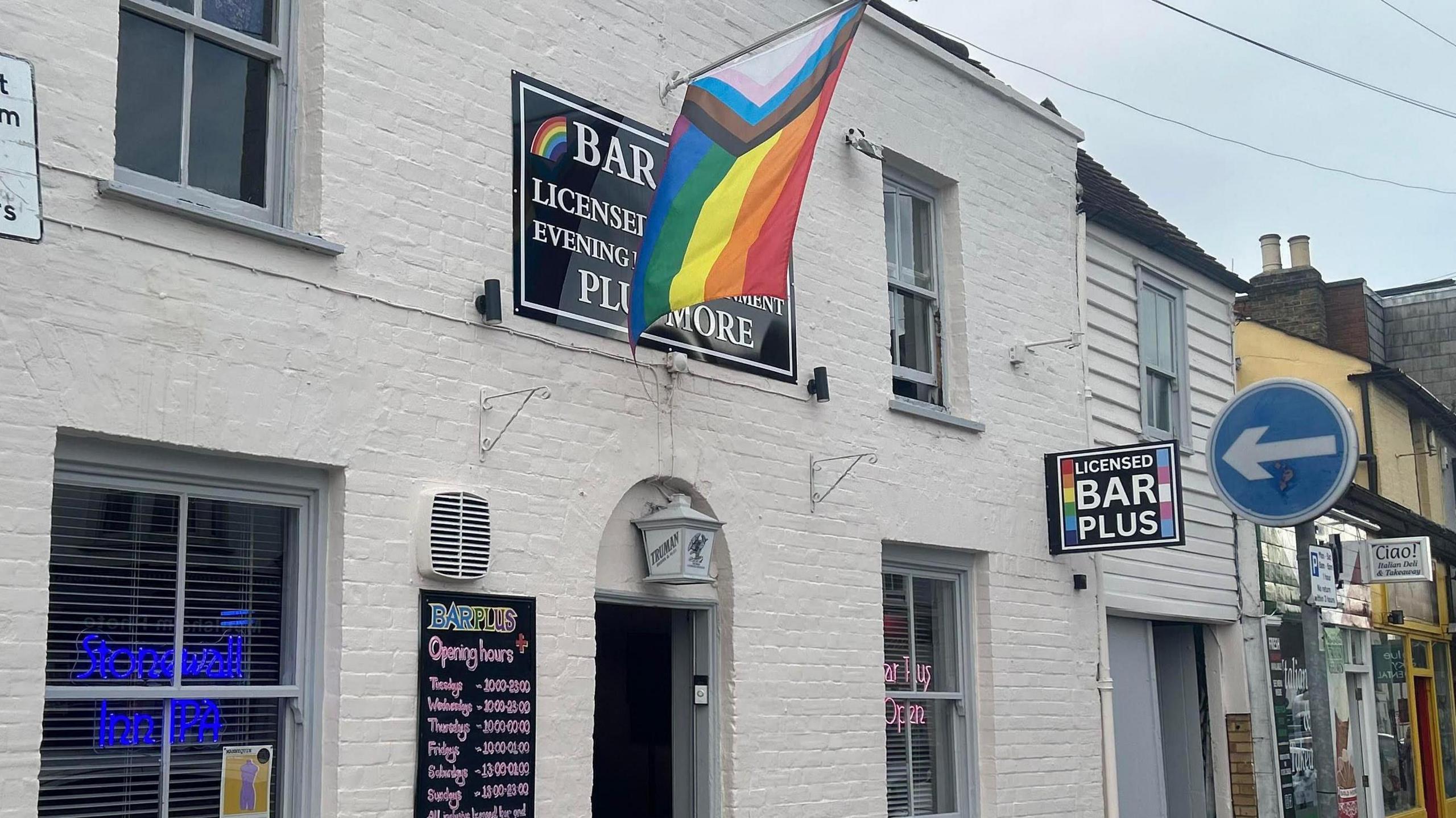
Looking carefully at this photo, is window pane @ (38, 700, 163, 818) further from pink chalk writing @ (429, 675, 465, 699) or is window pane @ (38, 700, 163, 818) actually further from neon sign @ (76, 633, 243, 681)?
pink chalk writing @ (429, 675, 465, 699)

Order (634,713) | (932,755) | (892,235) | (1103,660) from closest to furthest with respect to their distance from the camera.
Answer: (634,713) < (932,755) < (892,235) < (1103,660)

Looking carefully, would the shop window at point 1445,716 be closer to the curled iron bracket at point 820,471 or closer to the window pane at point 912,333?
the window pane at point 912,333

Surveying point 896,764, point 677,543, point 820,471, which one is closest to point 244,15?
point 677,543

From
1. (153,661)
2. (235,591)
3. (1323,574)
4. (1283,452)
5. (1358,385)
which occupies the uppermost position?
(1358,385)

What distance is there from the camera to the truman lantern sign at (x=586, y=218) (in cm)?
781

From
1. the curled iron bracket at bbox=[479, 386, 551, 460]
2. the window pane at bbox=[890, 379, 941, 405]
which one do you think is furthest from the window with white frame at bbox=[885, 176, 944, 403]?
the curled iron bracket at bbox=[479, 386, 551, 460]

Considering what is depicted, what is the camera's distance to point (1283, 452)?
6.48m

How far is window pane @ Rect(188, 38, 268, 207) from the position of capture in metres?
A: 6.58

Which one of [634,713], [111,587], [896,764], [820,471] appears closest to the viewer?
[111,587]

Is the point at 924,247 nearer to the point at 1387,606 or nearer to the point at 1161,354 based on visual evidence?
the point at 1161,354

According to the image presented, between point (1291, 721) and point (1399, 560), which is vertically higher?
point (1399, 560)

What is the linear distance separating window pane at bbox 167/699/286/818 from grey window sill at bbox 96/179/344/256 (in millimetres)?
1951

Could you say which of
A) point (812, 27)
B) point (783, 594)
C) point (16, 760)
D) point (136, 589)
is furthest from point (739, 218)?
point (16, 760)

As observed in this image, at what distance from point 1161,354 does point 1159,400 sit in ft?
1.45
